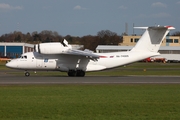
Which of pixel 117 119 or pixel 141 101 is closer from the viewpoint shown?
pixel 117 119

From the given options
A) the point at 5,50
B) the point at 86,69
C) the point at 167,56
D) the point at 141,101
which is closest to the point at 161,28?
the point at 86,69

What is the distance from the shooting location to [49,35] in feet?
518

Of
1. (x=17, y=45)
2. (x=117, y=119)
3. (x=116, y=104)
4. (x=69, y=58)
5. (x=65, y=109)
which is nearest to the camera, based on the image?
(x=117, y=119)

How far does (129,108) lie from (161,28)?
25415mm

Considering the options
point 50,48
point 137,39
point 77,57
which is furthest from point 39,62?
point 137,39

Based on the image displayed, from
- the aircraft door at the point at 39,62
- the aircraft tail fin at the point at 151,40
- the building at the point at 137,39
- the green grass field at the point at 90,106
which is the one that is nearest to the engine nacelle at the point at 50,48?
the aircraft door at the point at 39,62

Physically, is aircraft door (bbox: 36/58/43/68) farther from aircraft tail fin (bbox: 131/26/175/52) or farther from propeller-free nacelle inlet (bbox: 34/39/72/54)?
aircraft tail fin (bbox: 131/26/175/52)

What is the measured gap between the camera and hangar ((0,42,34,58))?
366 feet

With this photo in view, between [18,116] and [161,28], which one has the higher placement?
[161,28]

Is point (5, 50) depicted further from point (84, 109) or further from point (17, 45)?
point (84, 109)

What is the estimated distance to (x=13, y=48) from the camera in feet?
377

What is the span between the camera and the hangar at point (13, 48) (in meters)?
111

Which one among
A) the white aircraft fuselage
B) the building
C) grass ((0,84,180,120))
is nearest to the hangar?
the building

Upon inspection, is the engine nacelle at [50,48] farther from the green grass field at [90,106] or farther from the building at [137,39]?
the building at [137,39]
